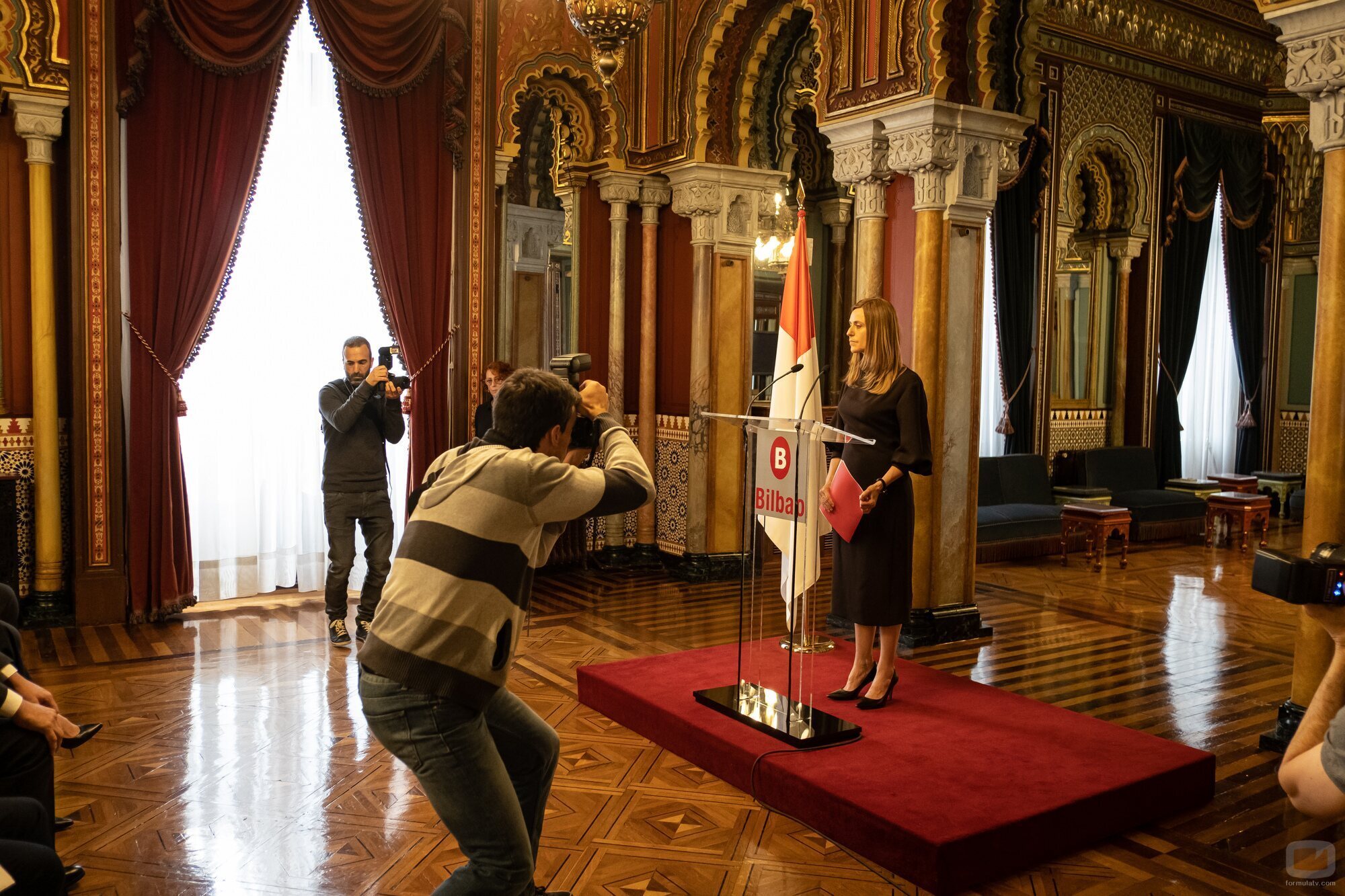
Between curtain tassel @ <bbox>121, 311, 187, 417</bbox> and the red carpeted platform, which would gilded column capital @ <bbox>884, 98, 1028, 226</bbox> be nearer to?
the red carpeted platform

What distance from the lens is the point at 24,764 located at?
9.05 ft

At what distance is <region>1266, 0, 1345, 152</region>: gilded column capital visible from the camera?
4.04 metres

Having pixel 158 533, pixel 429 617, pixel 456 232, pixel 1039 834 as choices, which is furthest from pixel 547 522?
pixel 456 232

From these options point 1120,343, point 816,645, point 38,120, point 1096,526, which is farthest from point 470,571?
point 1120,343

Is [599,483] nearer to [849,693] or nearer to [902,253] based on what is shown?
[849,693]

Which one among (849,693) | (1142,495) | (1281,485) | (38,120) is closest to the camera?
(849,693)

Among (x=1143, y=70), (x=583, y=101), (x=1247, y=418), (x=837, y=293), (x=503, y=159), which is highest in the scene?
(x=1143, y=70)

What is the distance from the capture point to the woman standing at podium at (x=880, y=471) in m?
4.16

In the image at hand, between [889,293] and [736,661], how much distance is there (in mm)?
2278

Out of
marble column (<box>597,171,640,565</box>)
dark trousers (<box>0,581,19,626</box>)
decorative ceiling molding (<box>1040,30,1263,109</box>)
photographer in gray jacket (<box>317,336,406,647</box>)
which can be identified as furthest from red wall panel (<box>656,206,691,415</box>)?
dark trousers (<box>0,581,19,626</box>)

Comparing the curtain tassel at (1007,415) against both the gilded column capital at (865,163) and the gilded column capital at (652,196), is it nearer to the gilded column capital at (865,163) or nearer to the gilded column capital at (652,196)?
the gilded column capital at (652,196)

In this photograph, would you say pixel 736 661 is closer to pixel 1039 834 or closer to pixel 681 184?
pixel 1039 834

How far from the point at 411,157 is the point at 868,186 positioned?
2.99 meters

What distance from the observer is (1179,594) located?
7.60 m
